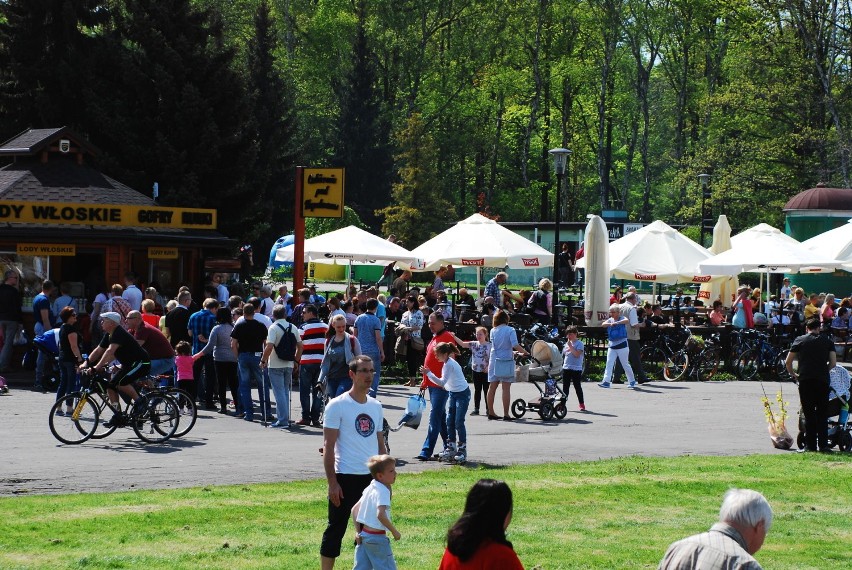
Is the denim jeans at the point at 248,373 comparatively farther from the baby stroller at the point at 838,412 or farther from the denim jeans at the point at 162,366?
the baby stroller at the point at 838,412

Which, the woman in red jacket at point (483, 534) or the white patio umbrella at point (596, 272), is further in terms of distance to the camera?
the white patio umbrella at point (596, 272)

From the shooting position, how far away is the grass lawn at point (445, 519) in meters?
10.1

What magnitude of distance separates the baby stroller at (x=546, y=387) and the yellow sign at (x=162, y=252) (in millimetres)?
10038

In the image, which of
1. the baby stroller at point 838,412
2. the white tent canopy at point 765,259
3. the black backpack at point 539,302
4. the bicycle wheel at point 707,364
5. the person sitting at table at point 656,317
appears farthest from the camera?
the white tent canopy at point 765,259

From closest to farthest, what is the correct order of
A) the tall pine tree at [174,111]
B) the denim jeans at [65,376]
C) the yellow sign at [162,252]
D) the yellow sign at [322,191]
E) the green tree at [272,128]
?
1. the denim jeans at [65,376]
2. the yellow sign at [322,191]
3. the yellow sign at [162,252]
4. the tall pine tree at [174,111]
5. the green tree at [272,128]

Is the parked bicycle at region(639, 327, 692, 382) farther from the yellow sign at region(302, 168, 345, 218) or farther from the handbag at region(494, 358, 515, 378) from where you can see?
the handbag at region(494, 358, 515, 378)

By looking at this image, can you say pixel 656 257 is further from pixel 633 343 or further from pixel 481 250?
pixel 633 343

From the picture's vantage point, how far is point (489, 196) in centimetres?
7881

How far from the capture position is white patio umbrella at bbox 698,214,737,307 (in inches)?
1312

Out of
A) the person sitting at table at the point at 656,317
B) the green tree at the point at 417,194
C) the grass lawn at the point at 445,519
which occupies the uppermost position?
the green tree at the point at 417,194

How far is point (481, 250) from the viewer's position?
1189 inches

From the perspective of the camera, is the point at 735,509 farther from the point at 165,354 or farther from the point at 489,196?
the point at 489,196

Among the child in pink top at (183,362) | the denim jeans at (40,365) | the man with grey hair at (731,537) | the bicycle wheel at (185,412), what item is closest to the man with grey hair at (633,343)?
the child in pink top at (183,362)

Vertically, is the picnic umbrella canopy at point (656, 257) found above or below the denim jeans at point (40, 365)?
above
